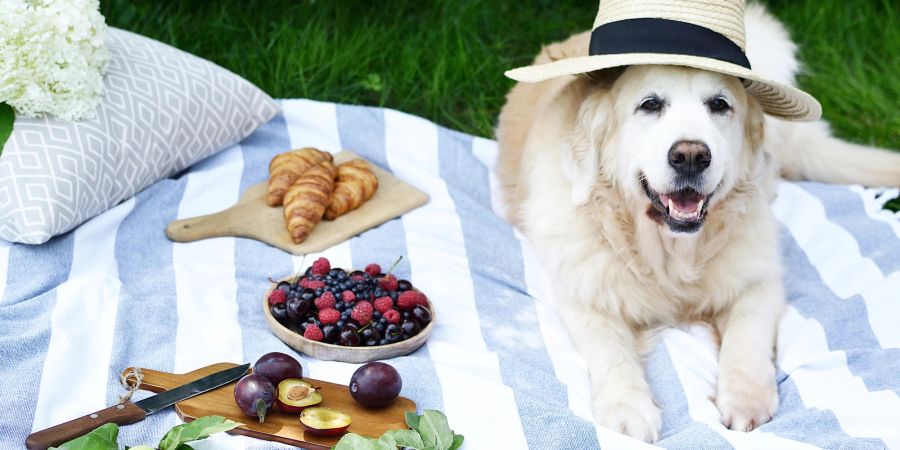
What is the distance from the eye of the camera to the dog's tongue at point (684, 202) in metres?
2.55

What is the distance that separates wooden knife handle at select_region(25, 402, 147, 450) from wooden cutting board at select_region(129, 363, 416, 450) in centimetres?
10

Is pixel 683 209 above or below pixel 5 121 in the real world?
above

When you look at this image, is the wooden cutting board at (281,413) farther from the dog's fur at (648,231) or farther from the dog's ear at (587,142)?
the dog's ear at (587,142)

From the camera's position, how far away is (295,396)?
2131mm

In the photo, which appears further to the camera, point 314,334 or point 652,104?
point 652,104

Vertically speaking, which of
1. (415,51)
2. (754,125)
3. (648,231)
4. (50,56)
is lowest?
(415,51)

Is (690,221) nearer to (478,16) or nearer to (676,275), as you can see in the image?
(676,275)

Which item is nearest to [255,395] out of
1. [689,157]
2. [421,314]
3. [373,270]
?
[421,314]

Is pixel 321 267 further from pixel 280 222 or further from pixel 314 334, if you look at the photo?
pixel 280 222

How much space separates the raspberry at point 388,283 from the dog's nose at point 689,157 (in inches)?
31.1

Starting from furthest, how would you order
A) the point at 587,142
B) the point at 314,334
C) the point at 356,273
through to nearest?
1. the point at 587,142
2. the point at 356,273
3. the point at 314,334

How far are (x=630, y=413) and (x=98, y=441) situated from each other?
1.18 meters

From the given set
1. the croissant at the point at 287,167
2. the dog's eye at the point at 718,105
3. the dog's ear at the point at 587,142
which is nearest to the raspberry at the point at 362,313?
the dog's ear at the point at 587,142

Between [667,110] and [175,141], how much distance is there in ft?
5.41
